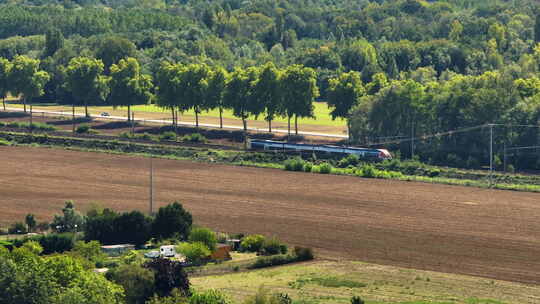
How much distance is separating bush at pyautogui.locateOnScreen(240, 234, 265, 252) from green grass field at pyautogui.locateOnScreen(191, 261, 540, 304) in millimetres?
5608

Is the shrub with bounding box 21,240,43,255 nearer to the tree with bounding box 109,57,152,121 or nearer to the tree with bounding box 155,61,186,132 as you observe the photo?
the tree with bounding box 155,61,186,132

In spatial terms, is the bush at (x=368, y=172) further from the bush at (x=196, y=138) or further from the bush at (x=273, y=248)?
the bush at (x=273, y=248)

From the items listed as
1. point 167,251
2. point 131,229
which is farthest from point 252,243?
point 131,229

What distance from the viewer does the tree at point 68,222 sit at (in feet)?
338

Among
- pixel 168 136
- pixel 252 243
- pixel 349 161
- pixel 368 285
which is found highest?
pixel 168 136

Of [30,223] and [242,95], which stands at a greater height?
[242,95]

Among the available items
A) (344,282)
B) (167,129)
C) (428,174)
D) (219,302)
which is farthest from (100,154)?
(219,302)

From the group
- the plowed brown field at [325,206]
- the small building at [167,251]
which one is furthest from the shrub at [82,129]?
the small building at [167,251]

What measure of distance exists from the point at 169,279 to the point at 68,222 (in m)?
25.6

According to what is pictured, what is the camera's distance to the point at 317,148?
151250 millimetres

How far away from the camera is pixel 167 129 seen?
178 m

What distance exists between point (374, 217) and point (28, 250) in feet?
110

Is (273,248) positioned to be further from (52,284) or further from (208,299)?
(52,284)

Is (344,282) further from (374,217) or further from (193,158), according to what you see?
(193,158)
